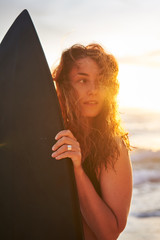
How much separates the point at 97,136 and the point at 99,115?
0.16 m

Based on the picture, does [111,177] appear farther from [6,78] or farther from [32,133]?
[6,78]

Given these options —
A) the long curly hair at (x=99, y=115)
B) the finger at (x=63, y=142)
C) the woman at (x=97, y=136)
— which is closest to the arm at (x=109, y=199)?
the woman at (x=97, y=136)

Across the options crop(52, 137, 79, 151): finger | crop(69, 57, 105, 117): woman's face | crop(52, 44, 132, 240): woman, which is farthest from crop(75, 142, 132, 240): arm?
crop(69, 57, 105, 117): woman's face

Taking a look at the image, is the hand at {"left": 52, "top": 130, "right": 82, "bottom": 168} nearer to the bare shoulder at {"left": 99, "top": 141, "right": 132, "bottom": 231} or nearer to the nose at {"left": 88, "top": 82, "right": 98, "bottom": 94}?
the bare shoulder at {"left": 99, "top": 141, "right": 132, "bottom": 231}

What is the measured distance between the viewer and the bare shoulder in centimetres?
212

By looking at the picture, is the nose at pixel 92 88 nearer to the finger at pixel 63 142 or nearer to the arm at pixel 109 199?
the arm at pixel 109 199

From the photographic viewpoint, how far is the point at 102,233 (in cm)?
204

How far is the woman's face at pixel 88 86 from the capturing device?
2.34 m

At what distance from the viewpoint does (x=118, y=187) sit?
2156 millimetres

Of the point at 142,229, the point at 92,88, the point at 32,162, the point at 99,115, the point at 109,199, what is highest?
the point at 92,88

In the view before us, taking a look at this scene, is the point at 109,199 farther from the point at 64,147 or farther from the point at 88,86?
the point at 88,86

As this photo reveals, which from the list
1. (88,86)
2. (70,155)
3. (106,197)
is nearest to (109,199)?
(106,197)

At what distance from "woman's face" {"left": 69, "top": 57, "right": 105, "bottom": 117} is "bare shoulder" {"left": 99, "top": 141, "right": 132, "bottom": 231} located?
426 mm

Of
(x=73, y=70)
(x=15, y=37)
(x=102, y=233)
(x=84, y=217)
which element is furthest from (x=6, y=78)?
(x=102, y=233)
